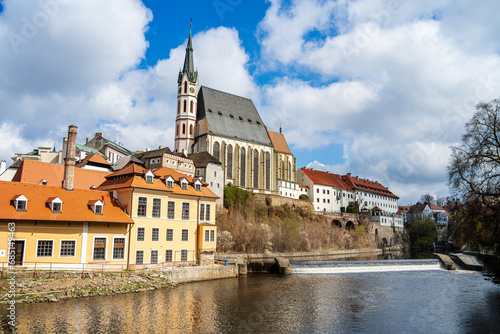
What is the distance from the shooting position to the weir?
1807 inches

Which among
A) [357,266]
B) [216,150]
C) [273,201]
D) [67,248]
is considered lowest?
[357,266]

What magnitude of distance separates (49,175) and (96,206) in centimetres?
1587

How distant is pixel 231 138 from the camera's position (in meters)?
89.9

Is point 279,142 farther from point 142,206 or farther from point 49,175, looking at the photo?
point 142,206

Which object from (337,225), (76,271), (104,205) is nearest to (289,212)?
(337,225)

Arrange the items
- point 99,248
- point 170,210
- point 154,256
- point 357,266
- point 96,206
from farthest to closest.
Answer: point 357,266
point 170,210
point 154,256
point 96,206
point 99,248

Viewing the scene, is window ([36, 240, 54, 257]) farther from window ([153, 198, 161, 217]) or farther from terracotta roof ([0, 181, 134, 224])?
window ([153, 198, 161, 217])

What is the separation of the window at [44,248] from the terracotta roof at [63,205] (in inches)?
74.2

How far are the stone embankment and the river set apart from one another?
3.16 feet

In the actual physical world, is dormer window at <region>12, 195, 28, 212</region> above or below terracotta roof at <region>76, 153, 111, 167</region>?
below

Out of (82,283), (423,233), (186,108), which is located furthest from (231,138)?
(82,283)

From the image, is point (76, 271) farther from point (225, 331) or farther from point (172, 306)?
point (225, 331)

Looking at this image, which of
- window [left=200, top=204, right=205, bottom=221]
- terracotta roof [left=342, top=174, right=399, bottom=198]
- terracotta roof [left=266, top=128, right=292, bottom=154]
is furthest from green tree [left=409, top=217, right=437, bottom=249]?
window [left=200, top=204, right=205, bottom=221]

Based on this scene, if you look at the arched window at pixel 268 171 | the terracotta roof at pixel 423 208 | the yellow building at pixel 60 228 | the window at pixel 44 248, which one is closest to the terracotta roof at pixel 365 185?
the terracotta roof at pixel 423 208
